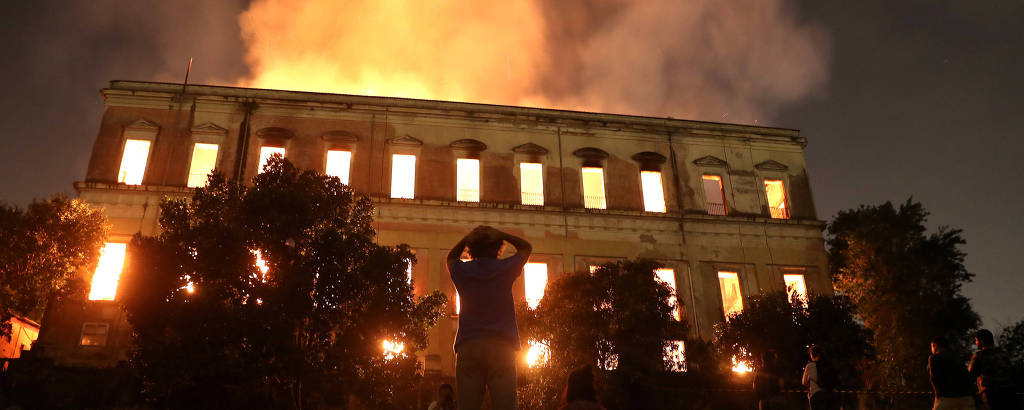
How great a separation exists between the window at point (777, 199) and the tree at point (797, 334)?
727cm

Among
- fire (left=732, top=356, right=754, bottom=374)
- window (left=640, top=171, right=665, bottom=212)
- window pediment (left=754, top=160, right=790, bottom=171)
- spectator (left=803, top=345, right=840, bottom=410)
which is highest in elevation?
window pediment (left=754, top=160, right=790, bottom=171)

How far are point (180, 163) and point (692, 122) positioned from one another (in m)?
21.2

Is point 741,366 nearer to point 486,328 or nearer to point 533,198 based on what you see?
point 533,198

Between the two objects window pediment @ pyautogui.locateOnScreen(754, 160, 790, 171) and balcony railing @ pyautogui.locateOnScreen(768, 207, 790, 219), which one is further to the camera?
window pediment @ pyautogui.locateOnScreen(754, 160, 790, 171)

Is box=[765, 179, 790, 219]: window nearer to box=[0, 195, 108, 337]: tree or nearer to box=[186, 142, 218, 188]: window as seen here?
box=[186, 142, 218, 188]: window

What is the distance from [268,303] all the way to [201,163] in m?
14.9

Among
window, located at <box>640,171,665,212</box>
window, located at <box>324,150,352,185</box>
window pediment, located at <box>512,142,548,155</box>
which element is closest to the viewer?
window, located at <box>324,150,352,185</box>

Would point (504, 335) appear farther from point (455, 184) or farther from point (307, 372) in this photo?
point (455, 184)

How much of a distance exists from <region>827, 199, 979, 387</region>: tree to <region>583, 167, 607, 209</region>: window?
34.8 ft

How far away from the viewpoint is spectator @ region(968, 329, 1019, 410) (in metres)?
6.84

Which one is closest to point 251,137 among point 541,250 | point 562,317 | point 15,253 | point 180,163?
point 180,163

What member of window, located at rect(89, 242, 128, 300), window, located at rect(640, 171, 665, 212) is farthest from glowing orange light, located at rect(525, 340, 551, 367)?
window, located at rect(89, 242, 128, 300)

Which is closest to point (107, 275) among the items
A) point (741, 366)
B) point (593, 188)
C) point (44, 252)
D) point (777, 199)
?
point (44, 252)

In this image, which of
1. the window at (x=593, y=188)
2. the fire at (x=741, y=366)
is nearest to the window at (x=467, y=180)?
the window at (x=593, y=188)
